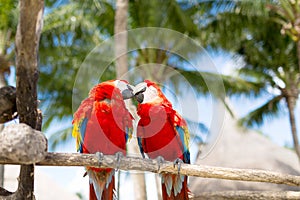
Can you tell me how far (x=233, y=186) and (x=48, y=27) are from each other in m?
5.14

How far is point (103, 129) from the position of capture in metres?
Result: 3.35

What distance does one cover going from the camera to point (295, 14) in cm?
864

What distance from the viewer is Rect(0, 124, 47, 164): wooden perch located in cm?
250

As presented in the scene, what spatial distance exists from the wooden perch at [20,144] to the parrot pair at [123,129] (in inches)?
32.0

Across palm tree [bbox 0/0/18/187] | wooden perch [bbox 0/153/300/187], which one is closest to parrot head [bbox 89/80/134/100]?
wooden perch [bbox 0/153/300/187]

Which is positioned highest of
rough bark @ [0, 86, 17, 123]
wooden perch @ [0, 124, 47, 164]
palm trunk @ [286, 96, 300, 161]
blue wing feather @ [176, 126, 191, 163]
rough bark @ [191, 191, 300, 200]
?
palm trunk @ [286, 96, 300, 161]

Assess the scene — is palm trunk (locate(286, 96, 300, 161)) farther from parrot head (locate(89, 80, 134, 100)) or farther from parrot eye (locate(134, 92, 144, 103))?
parrot head (locate(89, 80, 134, 100))

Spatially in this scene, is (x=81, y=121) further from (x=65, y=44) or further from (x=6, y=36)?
(x=65, y=44)

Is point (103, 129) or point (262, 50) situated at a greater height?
point (262, 50)

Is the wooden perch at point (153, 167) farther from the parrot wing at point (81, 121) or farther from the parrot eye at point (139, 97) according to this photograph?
the parrot eye at point (139, 97)

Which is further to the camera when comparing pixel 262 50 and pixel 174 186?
pixel 262 50

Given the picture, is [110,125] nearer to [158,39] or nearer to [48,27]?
[158,39]

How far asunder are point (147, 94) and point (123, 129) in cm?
41

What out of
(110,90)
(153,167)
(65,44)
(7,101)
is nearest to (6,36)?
(65,44)
